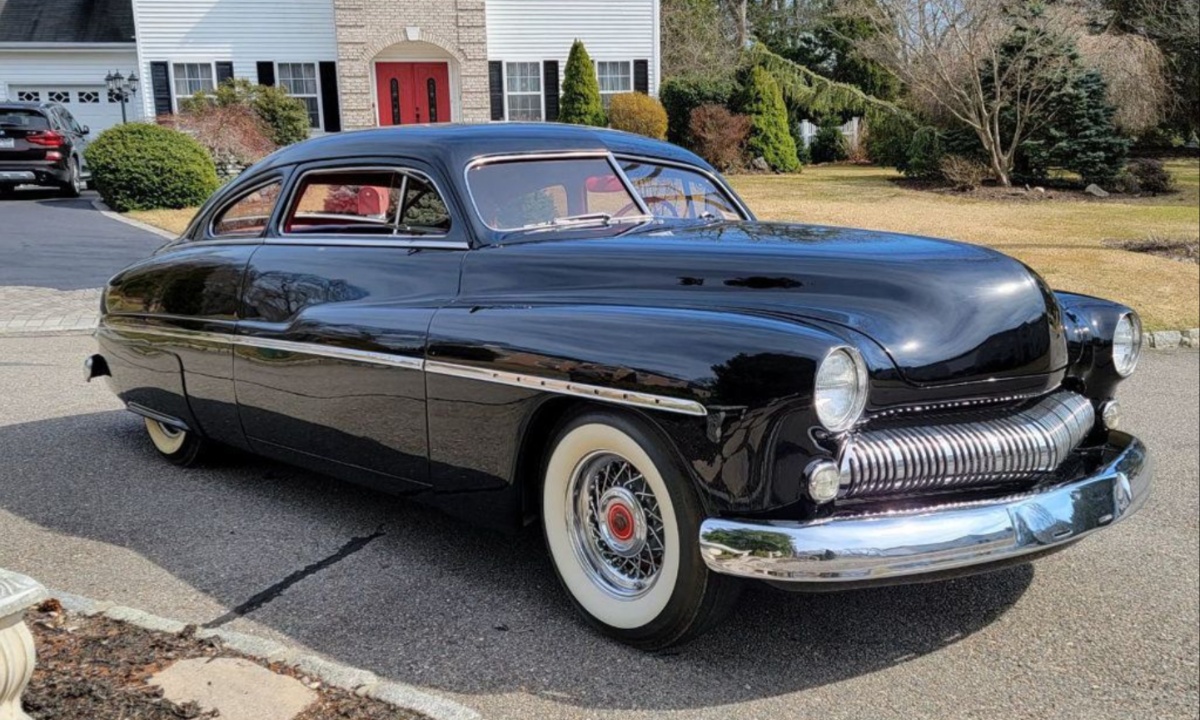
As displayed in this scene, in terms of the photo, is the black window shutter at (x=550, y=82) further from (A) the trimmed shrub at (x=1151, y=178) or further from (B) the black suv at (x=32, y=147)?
(A) the trimmed shrub at (x=1151, y=178)

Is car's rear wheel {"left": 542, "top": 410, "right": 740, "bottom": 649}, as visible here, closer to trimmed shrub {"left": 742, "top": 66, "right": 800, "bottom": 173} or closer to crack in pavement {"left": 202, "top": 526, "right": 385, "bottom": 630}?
crack in pavement {"left": 202, "top": 526, "right": 385, "bottom": 630}

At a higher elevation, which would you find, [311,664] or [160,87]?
[160,87]

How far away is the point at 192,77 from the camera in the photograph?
23.3 meters

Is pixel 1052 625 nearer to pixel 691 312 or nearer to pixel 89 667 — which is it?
pixel 691 312

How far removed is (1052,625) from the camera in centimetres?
344

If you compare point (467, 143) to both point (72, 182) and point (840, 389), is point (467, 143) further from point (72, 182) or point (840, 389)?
point (72, 182)

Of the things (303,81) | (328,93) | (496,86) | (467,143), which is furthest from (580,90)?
(467,143)

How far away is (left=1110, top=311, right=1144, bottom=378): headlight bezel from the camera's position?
3717 mm

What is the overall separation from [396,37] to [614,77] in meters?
5.57

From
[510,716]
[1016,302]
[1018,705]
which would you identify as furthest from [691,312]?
[1018,705]

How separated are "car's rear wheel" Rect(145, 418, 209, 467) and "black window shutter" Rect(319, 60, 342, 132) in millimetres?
19771

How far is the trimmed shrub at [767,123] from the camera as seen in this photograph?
26094mm

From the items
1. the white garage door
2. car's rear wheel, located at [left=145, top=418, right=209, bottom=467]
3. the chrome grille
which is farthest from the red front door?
the chrome grille

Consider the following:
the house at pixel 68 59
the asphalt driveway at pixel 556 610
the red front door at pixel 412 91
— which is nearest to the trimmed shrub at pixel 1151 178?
the red front door at pixel 412 91
